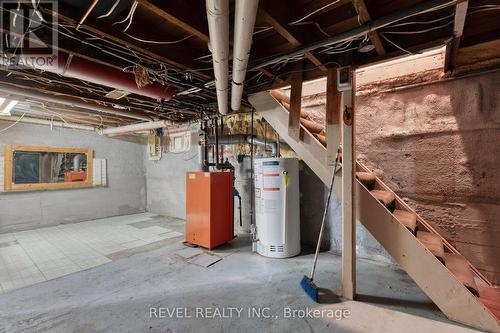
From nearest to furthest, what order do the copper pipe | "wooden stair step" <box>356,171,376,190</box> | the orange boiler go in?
the copper pipe, "wooden stair step" <box>356,171,376,190</box>, the orange boiler

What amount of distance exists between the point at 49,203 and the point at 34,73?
3.70 m

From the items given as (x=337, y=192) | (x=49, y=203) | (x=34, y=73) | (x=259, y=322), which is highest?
(x=34, y=73)

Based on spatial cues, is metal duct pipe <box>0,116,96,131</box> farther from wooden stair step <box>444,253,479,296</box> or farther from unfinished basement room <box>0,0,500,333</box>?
wooden stair step <box>444,253,479,296</box>

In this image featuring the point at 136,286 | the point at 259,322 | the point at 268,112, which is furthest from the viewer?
the point at 268,112

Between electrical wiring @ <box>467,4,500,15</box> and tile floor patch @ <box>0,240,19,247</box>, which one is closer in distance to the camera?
electrical wiring @ <box>467,4,500,15</box>

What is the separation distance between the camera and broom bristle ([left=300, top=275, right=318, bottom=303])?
208cm

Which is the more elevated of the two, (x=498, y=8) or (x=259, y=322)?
(x=498, y=8)

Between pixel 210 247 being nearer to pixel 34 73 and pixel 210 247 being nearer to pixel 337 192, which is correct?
pixel 337 192

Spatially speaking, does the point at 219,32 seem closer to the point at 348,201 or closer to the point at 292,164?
the point at 348,201

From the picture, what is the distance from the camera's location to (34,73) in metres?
2.36

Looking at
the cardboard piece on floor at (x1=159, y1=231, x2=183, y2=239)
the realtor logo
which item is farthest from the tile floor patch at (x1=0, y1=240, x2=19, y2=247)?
the realtor logo

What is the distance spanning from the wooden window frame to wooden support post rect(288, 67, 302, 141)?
16.8 ft

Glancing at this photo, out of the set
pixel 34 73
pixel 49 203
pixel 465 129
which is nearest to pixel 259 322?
pixel 465 129

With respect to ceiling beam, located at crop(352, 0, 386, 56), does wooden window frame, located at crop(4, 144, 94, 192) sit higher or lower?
lower
